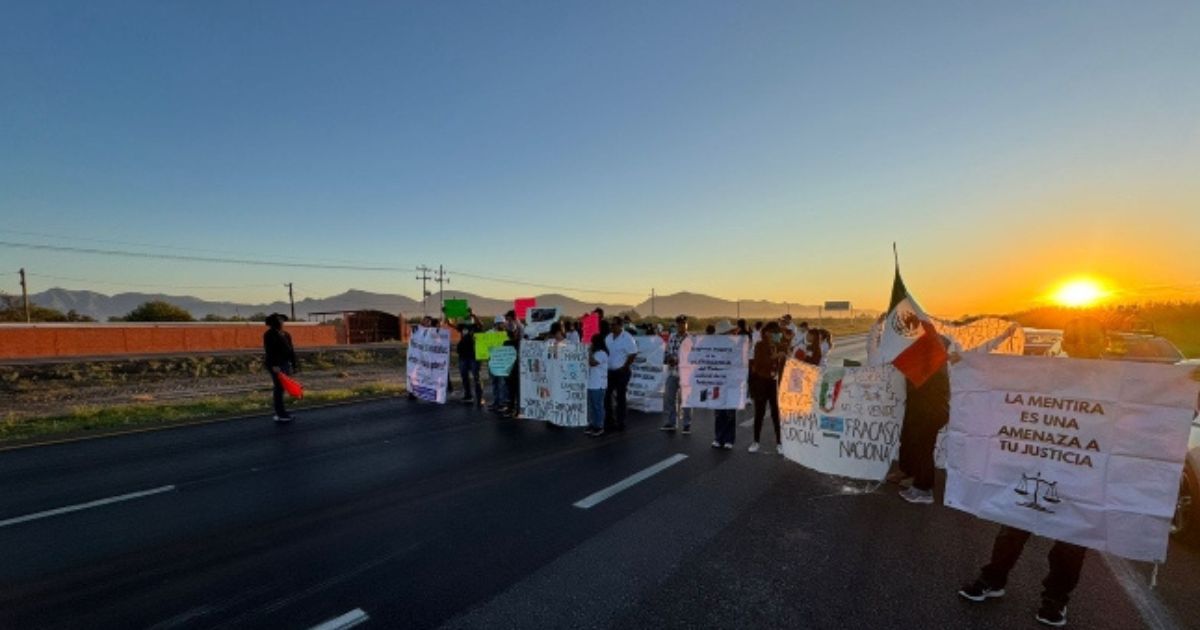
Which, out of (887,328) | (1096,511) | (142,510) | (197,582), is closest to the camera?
(1096,511)

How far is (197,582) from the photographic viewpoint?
4422 millimetres

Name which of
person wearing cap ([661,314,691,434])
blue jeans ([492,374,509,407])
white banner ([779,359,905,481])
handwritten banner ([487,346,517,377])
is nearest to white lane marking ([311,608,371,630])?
white banner ([779,359,905,481])

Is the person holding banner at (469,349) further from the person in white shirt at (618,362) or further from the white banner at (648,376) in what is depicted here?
the person in white shirt at (618,362)

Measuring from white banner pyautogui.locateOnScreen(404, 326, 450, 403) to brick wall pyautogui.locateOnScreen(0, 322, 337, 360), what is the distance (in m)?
37.1

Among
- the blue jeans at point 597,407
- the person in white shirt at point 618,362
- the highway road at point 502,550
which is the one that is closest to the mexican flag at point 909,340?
the highway road at point 502,550

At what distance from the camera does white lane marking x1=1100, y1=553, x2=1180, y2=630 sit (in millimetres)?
3850

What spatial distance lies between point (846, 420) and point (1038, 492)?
301 centimetres

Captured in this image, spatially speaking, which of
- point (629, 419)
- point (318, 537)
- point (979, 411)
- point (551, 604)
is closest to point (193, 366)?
point (629, 419)

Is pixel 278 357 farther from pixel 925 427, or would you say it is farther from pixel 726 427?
pixel 925 427

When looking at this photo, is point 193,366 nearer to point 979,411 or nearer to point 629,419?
point 629,419

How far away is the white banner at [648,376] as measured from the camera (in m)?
12.9

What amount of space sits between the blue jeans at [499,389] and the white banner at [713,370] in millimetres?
4667

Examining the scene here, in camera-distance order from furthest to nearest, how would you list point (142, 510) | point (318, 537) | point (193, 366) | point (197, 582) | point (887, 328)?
point (193, 366) → point (887, 328) → point (142, 510) → point (318, 537) → point (197, 582)

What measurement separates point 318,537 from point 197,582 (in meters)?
1.05
